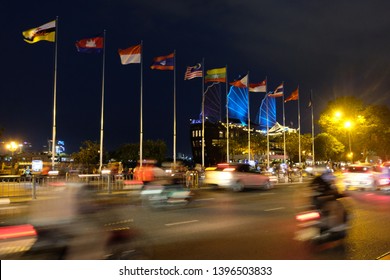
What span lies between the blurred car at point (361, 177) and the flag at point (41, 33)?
2018 cm

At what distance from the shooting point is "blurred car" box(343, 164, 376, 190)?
72.1ft

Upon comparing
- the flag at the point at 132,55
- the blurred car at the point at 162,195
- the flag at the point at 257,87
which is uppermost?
the flag at the point at 132,55

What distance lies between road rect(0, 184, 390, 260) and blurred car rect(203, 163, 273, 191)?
20.6 feet

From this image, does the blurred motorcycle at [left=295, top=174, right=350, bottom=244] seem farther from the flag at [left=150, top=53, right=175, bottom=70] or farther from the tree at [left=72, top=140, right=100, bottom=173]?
the tree at [left=72, top=140, right=100, bottom=173]

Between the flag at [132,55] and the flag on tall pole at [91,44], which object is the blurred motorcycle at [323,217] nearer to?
the flag on tall pole at [91,44]

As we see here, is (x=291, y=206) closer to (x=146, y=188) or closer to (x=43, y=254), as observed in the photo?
(x=146, y=188)

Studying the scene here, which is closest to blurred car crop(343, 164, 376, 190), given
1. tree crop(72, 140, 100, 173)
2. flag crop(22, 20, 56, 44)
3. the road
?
the road

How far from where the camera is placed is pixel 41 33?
2600 centimetres

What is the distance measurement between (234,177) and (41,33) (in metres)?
15.5

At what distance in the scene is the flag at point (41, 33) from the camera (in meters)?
25.6

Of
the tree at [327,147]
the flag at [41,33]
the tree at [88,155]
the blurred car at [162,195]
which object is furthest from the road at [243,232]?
the tree at [327,147]

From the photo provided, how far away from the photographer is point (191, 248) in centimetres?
788

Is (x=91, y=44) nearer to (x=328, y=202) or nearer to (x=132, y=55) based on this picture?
(x=132, y=55)
